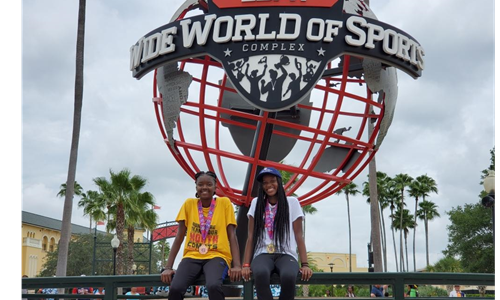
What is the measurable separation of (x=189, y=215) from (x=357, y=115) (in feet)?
12.0

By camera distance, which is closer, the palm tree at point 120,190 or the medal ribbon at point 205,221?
the medal ribbon at point 205,221

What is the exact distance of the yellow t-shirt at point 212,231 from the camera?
4.60 m

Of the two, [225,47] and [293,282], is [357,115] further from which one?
[293,282]

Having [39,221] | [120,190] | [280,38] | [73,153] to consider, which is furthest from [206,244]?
[39,221]

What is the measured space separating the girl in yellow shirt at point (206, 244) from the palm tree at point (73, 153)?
32.9 feet

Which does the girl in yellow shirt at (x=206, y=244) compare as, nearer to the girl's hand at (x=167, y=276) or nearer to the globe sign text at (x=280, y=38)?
the girl's hand at (x=167, y=276)

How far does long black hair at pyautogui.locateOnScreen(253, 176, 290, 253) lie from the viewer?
4543 mm

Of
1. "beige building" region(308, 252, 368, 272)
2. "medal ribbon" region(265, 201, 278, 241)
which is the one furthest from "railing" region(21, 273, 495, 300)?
"beige building" region(308, 252, 368, 272)

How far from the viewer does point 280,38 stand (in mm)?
6121

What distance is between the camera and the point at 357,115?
7789mm

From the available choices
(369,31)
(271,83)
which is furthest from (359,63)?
(271,83)

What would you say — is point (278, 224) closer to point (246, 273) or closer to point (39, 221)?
point (246, 273)

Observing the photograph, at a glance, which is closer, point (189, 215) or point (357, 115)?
point (189, 215)

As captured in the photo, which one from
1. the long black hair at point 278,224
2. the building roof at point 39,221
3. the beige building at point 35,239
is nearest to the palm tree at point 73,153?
the long black hair at point 278,224
